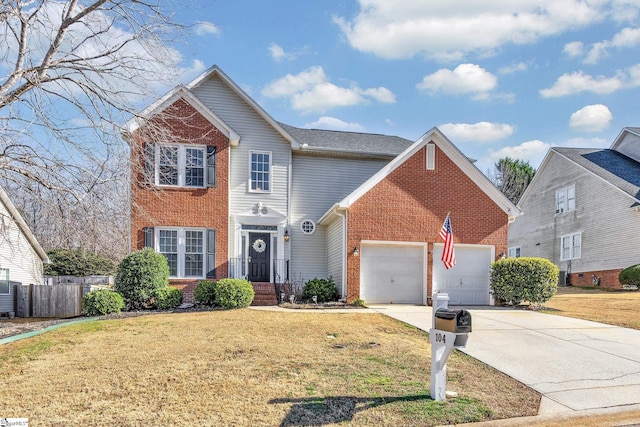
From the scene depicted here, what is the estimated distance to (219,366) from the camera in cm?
700

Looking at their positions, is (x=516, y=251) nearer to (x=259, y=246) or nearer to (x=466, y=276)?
(x=466, y=276)

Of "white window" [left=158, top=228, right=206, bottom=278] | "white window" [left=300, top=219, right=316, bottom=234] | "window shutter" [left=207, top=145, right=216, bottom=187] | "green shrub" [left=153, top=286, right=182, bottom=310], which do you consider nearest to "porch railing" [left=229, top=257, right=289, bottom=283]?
"white window" [left=158, top=228, right=206, bottom=278]

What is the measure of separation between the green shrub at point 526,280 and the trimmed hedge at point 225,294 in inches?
336

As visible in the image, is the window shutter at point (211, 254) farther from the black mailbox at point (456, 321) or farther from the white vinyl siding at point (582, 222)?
the white vinyl siding at point (582, 222)

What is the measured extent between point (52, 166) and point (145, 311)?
6530 mm

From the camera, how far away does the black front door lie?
18156 mm

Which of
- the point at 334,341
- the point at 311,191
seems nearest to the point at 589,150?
the point at 311,191

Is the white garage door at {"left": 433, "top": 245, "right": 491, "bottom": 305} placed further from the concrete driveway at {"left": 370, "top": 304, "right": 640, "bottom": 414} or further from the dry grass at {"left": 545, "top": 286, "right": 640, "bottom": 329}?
the concrete driveway at {"left": 370, "top": 304, "right": 640, "bottom": 414}

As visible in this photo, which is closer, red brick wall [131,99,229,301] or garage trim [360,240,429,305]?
garage trim [360,240,429,305]

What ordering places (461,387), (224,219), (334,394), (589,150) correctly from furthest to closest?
1. (589,150)
2. (224,219)
3. (461,387)
4. (334,394)

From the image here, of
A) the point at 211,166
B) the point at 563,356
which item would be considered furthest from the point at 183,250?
the point at 563,356

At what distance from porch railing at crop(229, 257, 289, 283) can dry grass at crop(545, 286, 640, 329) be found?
9.37 meters

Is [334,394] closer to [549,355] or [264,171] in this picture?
[549,355]

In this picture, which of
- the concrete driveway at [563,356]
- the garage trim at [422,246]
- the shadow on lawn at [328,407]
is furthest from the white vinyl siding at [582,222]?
the shadow on lawn at [328,407]
